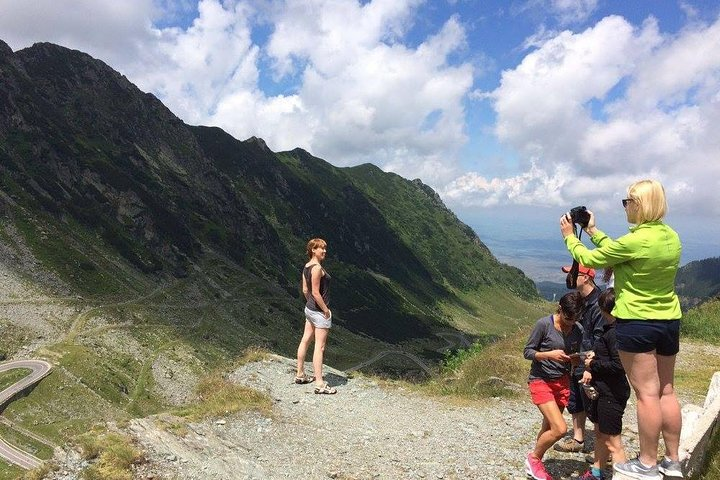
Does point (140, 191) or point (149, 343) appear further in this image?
point (140, 191)

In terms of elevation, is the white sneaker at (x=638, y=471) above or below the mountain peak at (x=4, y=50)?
below

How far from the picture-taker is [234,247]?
564 feet

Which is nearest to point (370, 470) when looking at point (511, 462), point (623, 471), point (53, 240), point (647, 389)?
point (511, 462)

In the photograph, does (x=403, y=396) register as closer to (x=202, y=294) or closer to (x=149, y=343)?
(x=149, y=343)

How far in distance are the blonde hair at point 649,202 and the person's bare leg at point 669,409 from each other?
177 cm

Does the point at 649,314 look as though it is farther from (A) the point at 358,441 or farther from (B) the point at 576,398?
(A) the point at 358,441

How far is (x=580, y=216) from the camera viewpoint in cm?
644

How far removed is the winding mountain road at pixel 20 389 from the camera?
51.6 metres

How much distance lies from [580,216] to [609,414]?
327 cm

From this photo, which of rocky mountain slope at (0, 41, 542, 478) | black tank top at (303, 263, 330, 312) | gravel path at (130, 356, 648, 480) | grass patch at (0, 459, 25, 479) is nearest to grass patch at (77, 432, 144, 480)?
gravel path at (130, 356, 648, 480)

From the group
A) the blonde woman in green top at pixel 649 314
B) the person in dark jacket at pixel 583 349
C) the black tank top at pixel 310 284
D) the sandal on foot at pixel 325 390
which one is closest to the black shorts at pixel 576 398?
the person in dark jacket at pixel 583 349

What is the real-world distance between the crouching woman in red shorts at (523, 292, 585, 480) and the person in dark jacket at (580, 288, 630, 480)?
0.41 m

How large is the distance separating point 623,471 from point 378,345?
149m

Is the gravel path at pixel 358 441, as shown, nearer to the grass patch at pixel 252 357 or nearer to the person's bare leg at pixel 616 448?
the person's bare leg at pixel 616 448
